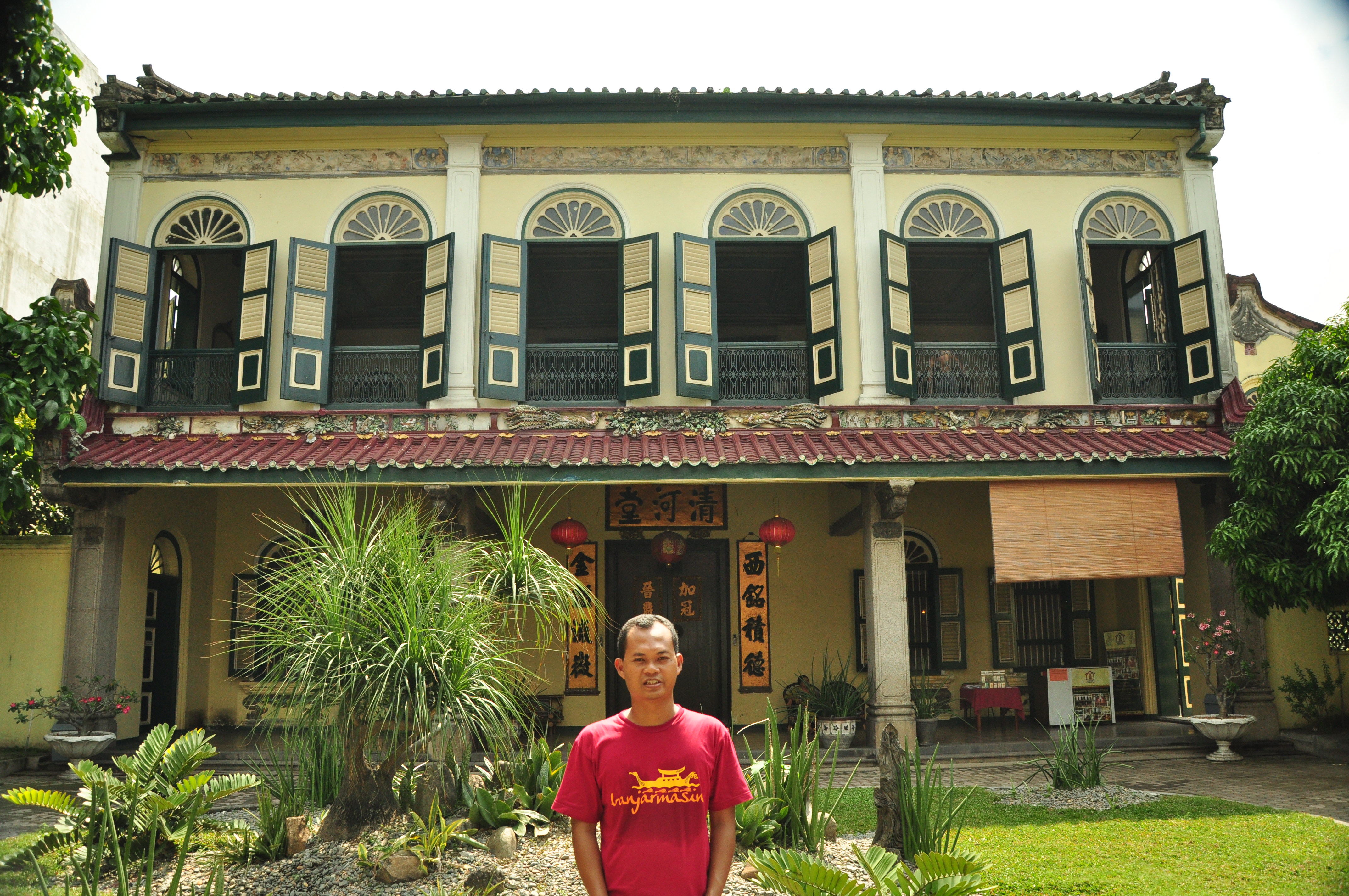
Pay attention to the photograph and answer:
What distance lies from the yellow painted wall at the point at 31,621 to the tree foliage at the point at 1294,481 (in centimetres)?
1120

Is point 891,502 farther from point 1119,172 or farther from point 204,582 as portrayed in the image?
point 204,582

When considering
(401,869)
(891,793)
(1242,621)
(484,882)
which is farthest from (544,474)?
(1242,621)

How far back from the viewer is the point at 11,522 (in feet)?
36.4

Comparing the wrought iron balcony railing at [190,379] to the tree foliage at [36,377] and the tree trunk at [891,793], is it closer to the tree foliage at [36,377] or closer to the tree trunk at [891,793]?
the tree foliage at [36,377]

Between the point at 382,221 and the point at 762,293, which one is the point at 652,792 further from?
the point at 762,293

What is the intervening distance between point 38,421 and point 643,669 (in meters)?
7.71

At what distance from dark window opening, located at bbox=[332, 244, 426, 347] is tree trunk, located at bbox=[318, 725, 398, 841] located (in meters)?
6.21

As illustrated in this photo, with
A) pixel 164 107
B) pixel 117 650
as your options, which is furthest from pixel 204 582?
pixel 164 107

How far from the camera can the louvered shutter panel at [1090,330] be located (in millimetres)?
9875

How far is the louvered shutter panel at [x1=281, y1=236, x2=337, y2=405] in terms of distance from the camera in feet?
31.6

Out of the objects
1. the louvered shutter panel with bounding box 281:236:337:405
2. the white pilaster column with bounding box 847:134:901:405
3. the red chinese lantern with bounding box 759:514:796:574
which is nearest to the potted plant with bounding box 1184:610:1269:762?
the white pilaster column with bounding box 847:134:901:405

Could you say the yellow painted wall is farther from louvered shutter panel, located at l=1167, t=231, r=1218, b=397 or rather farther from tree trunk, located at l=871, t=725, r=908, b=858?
louvered shutter panel, located at l=1167, t=231, r=1218, b=397

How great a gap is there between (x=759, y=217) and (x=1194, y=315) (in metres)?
4.79

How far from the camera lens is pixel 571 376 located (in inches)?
392
